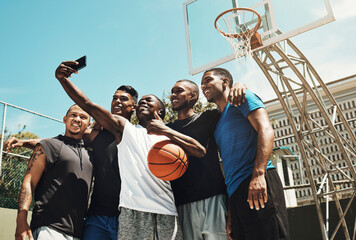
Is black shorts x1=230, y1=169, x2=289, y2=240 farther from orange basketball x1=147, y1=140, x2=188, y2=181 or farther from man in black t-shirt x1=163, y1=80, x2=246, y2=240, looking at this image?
orange basketball x1=147, y1=140, x2=188, y2=181

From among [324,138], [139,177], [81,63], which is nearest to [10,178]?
[81,63]

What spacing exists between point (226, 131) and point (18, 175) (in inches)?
255

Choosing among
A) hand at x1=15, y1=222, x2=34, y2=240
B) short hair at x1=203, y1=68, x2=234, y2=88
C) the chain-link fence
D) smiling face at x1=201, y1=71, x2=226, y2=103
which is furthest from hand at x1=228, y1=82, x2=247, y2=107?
the chain-link fence

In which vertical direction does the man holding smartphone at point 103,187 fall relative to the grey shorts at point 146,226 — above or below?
above

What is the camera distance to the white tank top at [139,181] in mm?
2635

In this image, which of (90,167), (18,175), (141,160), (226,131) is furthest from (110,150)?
(18,175)

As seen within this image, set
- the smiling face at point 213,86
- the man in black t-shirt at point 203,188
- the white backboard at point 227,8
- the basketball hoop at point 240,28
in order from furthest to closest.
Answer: the basketball hoop at point 240,28 < the white backboard at point 227,8 < the smiling face at point 213,86 < the man in black t-shirt at point 203,188

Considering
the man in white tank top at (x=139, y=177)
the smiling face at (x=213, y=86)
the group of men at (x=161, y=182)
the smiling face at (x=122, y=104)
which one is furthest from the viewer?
the smiling face at (x=122, y=104)

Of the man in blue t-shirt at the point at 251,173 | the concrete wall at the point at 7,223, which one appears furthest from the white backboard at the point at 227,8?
the concrete wall at the point at 7,223

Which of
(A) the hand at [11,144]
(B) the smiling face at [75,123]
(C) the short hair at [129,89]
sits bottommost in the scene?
→ (A) the hand at [11,144]

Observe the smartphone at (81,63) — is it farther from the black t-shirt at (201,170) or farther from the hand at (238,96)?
the hand at (238,96)

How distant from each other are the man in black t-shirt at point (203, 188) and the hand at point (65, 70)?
1.08 m

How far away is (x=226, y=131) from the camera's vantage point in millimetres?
2781

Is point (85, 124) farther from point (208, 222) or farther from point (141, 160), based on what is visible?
point (208, 222)
